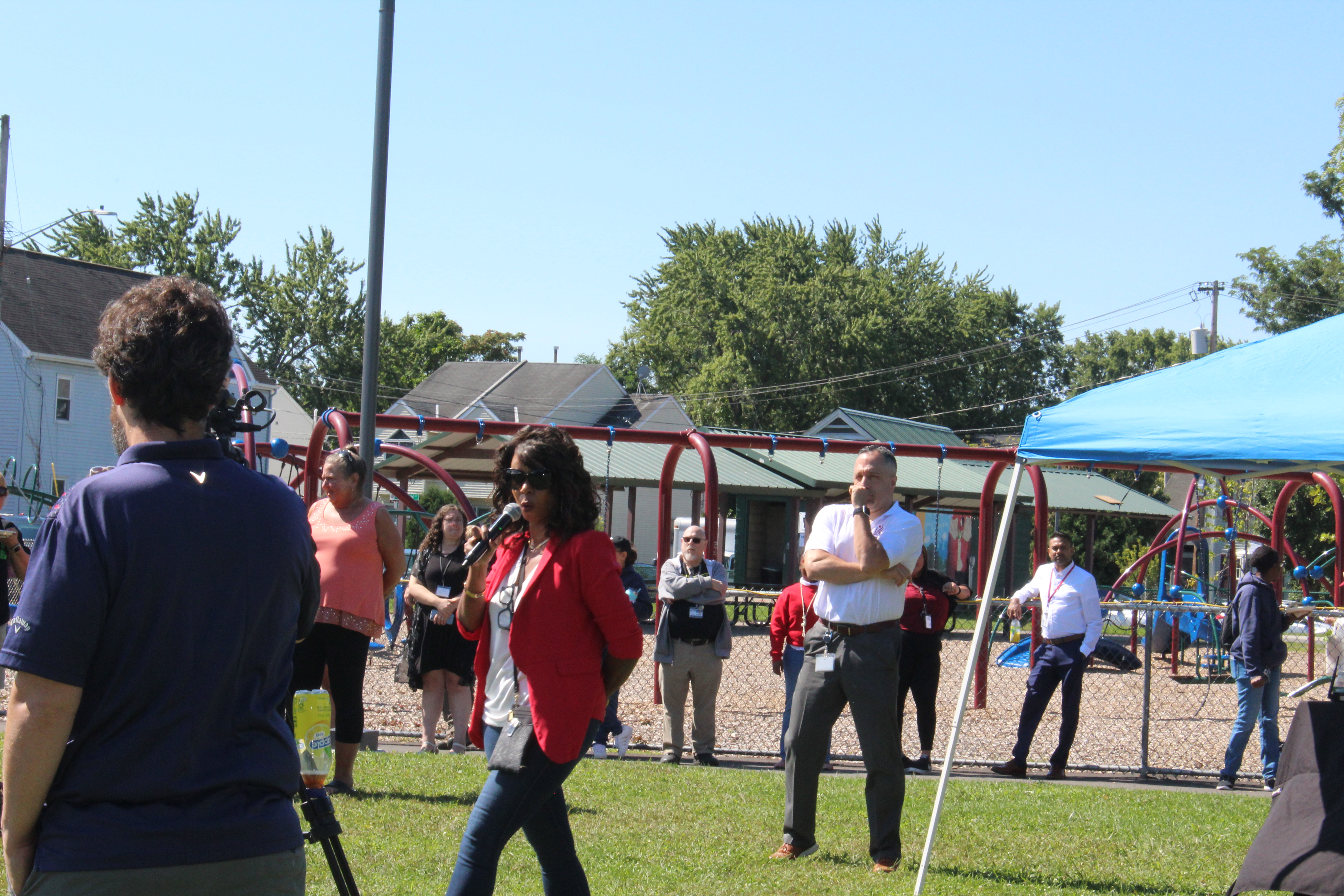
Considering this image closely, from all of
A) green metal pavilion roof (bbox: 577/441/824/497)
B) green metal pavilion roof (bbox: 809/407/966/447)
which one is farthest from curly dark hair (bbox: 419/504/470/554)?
green metal pavilion roof (bbox: 809/407/966/447)

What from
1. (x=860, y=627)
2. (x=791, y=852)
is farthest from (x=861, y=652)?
(x=791, y=852)

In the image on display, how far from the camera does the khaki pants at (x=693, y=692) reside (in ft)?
29.7

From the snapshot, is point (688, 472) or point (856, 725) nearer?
point (856, 725)

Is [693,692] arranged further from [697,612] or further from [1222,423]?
[1222,423]

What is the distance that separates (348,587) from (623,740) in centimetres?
310

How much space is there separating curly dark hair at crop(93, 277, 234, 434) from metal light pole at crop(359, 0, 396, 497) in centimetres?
633

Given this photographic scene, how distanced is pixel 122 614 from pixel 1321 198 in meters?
36.8

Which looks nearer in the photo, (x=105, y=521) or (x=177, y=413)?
(x=105, y=521)

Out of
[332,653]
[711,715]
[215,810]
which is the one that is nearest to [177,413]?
[215,810]

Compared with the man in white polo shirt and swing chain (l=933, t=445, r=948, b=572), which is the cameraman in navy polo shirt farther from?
swing chain (l=933, t=445, r=948, b=572)

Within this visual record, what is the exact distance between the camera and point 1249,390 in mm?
5598

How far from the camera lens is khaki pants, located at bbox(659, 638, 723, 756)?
29.7ft

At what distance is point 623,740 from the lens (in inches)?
348

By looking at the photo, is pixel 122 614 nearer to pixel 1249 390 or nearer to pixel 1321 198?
pixel 1249 390
